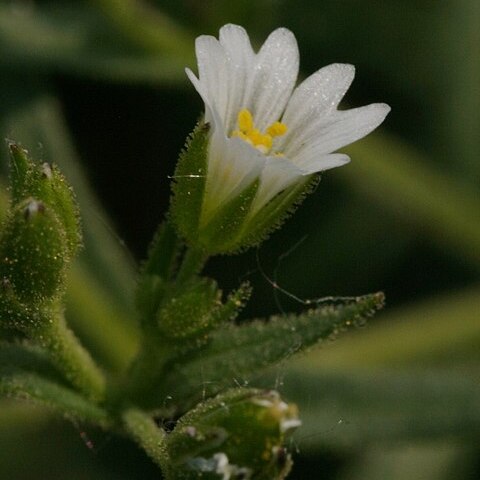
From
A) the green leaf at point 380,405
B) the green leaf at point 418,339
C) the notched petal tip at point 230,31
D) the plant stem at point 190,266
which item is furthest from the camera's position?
the green leaf at point 418,339

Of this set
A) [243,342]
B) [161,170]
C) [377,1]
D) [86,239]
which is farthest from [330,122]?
[377,1]

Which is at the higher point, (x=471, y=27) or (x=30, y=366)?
(x=471, y=27)

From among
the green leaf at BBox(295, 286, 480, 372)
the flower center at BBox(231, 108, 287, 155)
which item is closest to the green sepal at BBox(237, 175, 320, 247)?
the flower center at BBox(231, 108, 287, 155)

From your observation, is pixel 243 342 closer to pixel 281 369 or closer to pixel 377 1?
pixel 281 369

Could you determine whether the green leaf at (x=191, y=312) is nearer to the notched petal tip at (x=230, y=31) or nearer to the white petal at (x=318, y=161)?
the white petal at (x=318, y=161)

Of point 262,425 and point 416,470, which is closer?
point 262,425

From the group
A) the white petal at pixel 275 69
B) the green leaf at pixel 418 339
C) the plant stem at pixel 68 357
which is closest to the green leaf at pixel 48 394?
the plant stem at pixel 68 357

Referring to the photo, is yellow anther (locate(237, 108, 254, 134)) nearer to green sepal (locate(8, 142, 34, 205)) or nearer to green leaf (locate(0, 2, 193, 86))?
green sepal (locate(8, 142, 34, 205))
